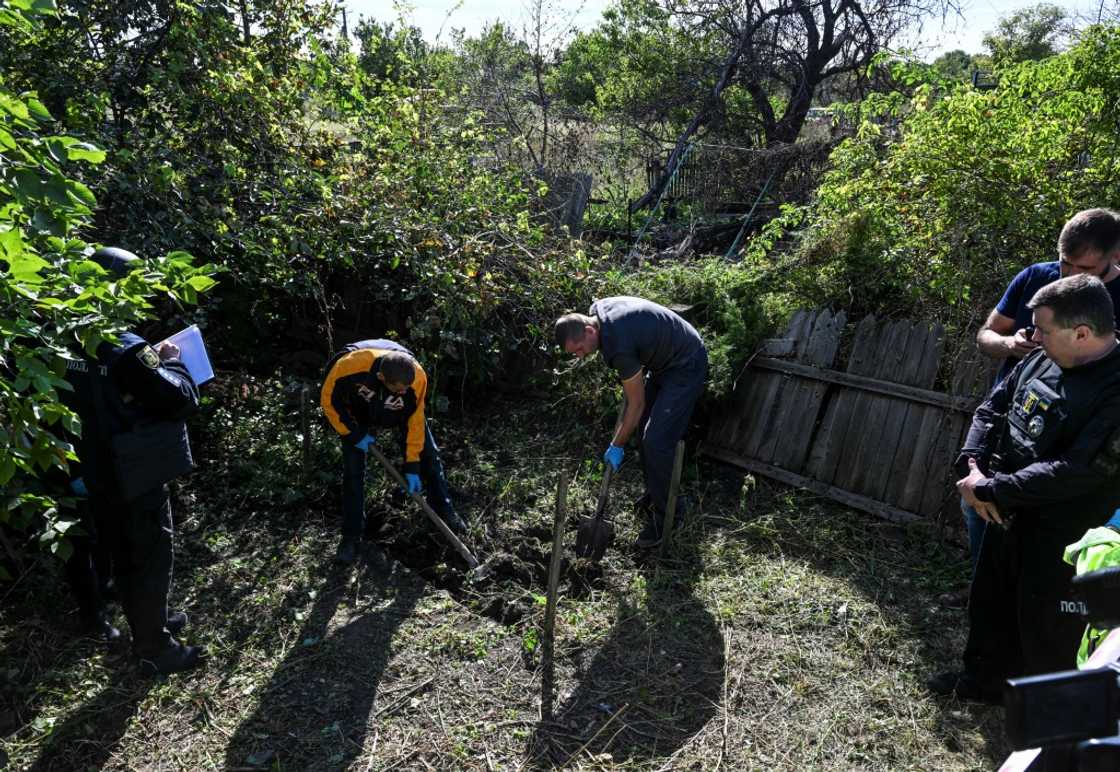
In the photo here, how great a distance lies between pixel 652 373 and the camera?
473 centimetres

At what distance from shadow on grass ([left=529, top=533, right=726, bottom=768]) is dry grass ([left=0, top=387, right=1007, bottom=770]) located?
0.04 feet

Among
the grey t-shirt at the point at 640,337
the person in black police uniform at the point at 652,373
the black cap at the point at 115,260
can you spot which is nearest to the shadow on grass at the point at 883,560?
the person in black police uniform at the point at 652,373

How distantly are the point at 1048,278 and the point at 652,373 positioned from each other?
2171 mm

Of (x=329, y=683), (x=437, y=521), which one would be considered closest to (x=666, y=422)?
(x=437, y=521)

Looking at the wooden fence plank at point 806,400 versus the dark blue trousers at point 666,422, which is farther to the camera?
the wooden fence plank at point 806,400

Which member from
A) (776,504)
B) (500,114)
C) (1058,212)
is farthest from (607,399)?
(500,114)

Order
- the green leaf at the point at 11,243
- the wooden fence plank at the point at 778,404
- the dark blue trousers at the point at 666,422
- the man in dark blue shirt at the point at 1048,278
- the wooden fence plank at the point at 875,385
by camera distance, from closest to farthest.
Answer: the green leaf at the point at 11,243 → the man in dark blue shirt at the point at 1048,278 → the dark blue trousers at the point at 666,422 → the wooden fence plank at the point at 875,385 → the wooden fence plank at the point at 778,404

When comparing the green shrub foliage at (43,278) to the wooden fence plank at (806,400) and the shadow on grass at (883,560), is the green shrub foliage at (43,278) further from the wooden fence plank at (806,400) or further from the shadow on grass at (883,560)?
the wooden fence plank at (806,400)

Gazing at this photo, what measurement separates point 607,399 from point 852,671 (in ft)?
9.21

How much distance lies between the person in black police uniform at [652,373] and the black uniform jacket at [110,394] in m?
2.13

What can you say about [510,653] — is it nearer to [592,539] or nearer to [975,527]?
[592,539]

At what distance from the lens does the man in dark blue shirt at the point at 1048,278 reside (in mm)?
3000

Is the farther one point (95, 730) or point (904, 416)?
point (904, 416)

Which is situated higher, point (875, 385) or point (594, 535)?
point (875, 385)
